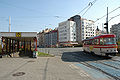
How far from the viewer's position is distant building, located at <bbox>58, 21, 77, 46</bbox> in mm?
78725

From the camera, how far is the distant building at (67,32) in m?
78.7

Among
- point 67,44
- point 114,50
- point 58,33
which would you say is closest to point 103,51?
point 114,50

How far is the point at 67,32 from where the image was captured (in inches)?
3172

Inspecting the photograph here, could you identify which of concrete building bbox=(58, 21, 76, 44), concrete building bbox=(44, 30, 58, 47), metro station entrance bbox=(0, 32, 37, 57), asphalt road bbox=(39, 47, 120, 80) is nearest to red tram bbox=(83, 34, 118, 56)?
asphalt road bbox=(39, 47, 120, 80)

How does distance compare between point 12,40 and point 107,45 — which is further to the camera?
point 12,40

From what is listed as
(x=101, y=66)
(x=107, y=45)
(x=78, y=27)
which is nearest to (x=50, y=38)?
(x=78, y=27)

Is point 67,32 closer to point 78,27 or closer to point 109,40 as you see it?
point 78,27

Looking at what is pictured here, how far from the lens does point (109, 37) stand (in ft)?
42.2

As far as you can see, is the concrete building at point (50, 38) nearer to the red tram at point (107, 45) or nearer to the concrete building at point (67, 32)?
the concrete building at point (67, 32)

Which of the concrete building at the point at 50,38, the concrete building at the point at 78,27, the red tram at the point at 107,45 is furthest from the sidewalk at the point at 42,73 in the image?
the concrete building at the point at 50,38

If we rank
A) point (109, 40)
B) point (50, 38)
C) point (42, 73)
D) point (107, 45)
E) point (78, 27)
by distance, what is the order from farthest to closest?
point (50, 38)
point (78, 27)
point (109, 40)
point (107, 45)
point (42, 73)

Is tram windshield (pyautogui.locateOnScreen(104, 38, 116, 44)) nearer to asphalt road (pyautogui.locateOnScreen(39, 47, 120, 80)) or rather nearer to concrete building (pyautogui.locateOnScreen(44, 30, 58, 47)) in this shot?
asphalt road (pyautogui.locateOnScreen(39, 47, 120, 80))

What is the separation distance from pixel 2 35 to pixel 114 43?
14.8 metres

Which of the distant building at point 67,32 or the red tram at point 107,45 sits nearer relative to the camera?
the red tram at point 107,45
